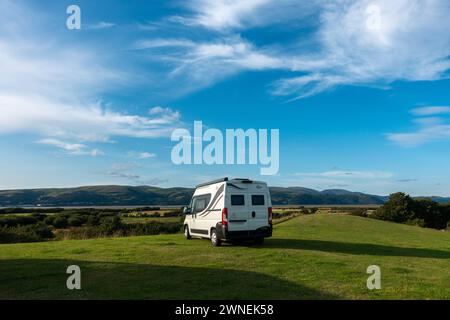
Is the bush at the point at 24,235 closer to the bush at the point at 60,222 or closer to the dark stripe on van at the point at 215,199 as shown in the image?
the bush at the point at 60,222

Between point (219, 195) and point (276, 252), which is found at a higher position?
point (219, 195)

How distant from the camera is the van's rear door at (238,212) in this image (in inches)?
748

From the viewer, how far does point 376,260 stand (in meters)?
16.1

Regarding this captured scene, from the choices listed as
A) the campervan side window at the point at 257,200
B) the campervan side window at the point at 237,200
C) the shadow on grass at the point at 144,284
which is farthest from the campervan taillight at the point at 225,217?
the shadow on grass at the point at 144,284

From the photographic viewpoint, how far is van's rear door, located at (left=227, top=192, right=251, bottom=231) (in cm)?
1900

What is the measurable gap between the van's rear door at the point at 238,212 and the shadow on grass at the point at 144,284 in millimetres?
5700

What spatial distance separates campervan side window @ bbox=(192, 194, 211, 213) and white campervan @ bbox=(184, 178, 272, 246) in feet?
0.19

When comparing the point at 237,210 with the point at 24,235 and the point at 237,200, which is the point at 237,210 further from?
the point at 24,235

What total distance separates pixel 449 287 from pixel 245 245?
1079cm

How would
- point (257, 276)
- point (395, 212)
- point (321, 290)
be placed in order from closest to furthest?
1. point (321, 290)
2. point (257, 276)
3. point (395, 212)

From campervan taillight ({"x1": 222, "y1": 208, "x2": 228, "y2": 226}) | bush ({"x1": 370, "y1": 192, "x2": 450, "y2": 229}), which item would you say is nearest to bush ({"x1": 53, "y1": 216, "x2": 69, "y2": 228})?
bush ({"x1": 370, "y1": 192, "x2": 450, "y2": 229})

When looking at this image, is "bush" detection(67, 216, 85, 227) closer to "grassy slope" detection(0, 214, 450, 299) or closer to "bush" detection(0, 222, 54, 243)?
"bush" detection(0, 222, 54, 243)

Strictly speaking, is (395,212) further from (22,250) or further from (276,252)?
(22,250)
